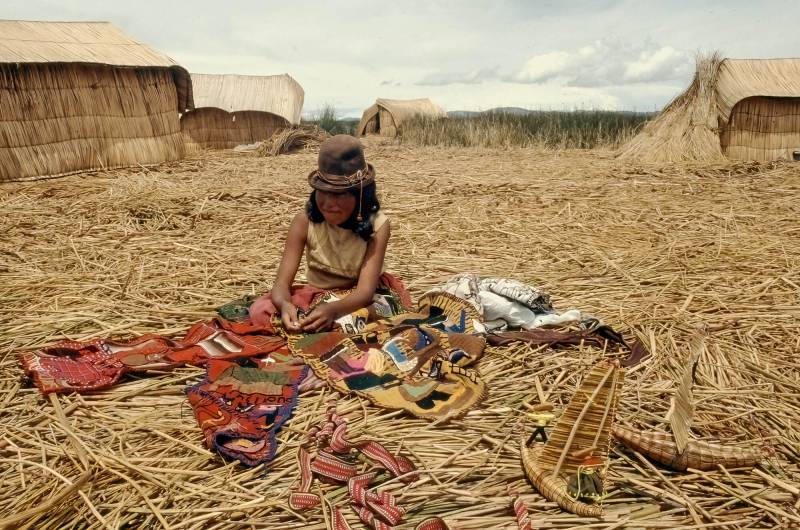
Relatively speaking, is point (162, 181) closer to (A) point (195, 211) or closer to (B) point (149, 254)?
(A) point (195, 211)

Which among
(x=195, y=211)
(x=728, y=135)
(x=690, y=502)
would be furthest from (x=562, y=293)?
(x=728, y=135)

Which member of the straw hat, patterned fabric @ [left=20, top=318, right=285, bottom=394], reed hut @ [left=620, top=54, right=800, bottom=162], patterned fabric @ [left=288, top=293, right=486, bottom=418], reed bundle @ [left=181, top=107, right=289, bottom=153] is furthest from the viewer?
reed bundle @ [left=181, top=107, right=289, bottom=153]

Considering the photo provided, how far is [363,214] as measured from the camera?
9.05 ft

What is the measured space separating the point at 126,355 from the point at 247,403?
0.67 m

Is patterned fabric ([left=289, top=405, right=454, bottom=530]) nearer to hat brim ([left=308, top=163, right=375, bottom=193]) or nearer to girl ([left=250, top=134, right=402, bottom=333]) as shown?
girl ([left=250, top=134, right=402, bottom=333])

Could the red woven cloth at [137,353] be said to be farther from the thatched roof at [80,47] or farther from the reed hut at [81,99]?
the thatched roof at [80,47]

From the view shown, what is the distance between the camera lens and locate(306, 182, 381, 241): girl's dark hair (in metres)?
2.72

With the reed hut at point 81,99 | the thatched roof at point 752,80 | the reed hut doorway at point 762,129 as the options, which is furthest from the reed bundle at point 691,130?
the reed hut at point 81,99

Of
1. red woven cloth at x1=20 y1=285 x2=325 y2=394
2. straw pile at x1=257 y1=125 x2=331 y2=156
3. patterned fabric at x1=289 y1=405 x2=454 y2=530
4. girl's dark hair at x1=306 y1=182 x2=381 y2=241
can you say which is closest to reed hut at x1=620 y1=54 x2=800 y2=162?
straw pile at x1=257 y1=125 x2=331 y2=156

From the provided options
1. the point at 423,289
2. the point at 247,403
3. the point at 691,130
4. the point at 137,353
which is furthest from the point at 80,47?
the point at 691,130

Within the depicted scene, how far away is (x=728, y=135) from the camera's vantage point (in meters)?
10.5

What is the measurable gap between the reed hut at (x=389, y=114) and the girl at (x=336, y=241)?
19.3m

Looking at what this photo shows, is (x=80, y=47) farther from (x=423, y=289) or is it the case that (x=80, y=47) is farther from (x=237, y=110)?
(x=423, y=289)

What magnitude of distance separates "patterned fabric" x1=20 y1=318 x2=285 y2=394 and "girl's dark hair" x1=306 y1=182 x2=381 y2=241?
0.59m
